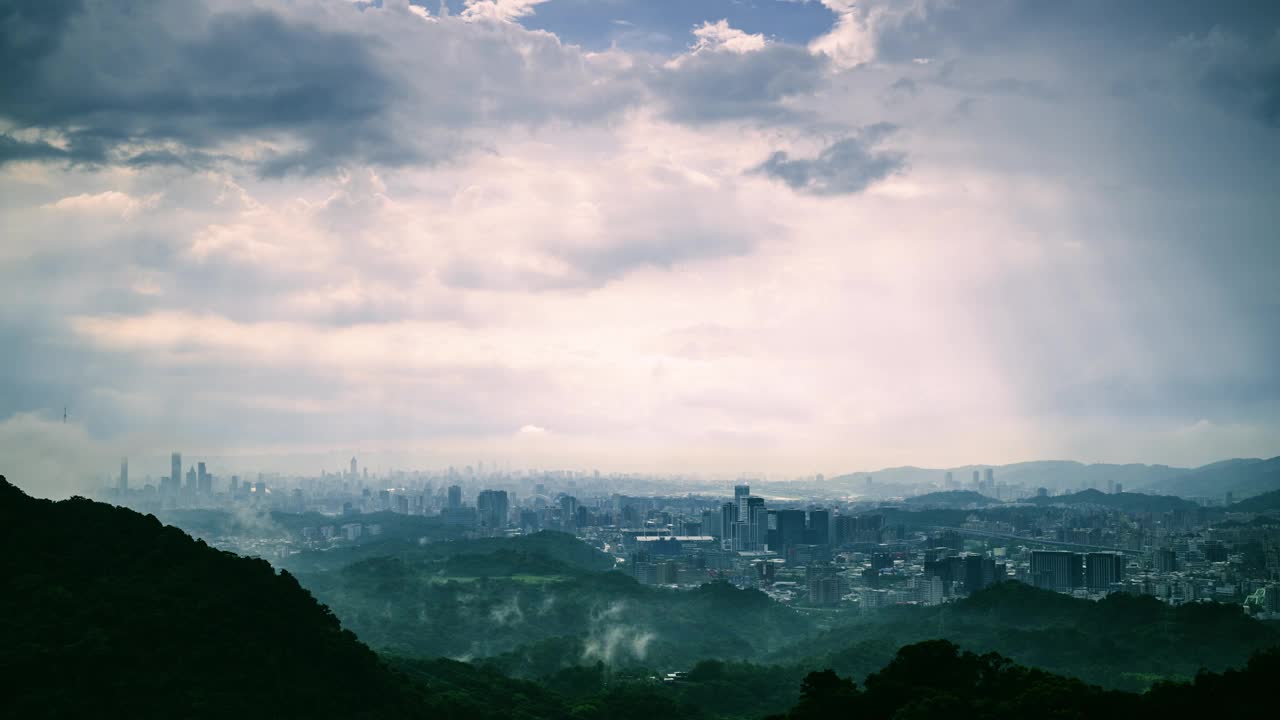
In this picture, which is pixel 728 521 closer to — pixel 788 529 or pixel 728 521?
pixel 728 521

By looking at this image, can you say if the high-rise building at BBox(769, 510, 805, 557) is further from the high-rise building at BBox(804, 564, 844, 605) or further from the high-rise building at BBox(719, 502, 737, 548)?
the high-rise building at BBox(804, 564, 844, 605)

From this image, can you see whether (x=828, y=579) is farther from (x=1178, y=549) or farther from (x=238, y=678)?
(x=238, y=678)

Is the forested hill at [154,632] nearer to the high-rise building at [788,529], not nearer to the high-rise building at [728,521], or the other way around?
the high-rise building at [788,529]

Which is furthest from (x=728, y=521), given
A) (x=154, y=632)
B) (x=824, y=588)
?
(x=154, y=632)

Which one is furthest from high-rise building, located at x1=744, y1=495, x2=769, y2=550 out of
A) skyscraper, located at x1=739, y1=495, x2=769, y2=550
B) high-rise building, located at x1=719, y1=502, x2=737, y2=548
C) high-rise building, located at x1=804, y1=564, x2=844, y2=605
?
high-rise building, located at x1=804, y1=564, x2=844, y2=605

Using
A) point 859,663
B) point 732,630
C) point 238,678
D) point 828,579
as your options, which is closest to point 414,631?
point 732,630
